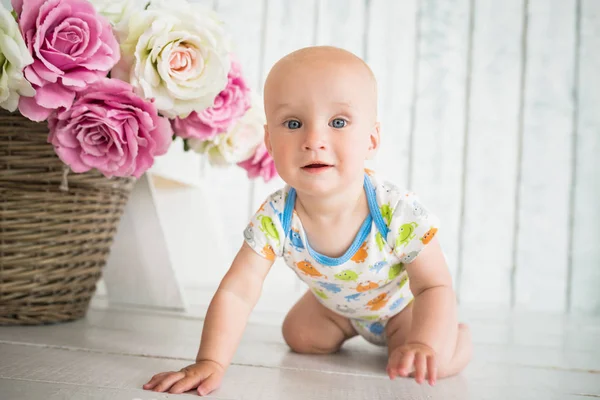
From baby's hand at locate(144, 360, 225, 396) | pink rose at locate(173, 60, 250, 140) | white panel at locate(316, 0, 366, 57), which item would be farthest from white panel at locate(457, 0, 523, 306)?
baby's hand at locate(144, 360, 225, 396)

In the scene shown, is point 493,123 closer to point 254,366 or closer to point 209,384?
point 254,366

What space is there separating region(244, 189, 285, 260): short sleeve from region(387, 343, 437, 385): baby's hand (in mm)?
212

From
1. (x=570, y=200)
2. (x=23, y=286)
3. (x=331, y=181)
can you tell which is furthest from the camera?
(x=570, y=200)

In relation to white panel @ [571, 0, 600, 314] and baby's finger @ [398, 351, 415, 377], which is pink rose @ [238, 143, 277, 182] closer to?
baby's finger @ [398, 351, 415, 377]

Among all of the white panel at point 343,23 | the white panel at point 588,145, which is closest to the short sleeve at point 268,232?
the white panel at point 343,23

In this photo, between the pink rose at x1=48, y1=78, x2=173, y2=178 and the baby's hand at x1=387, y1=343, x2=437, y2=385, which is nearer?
the baby's hand at x1=387, y1=343, x2=437, y2=385

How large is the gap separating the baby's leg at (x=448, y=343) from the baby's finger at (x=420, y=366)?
65 millimetres

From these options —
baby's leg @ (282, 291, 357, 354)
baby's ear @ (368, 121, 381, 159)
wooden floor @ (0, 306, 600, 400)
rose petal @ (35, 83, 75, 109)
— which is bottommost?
wooden floor @ (0, 306, 600, 400)

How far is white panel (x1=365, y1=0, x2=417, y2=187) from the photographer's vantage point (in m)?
1.78

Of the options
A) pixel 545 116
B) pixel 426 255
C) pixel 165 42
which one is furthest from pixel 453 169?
pixel 165 42

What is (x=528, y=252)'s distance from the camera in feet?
5.80

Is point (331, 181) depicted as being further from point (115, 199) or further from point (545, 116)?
point (545, 116)

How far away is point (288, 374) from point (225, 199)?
113 cm

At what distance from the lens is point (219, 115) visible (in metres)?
0.88
